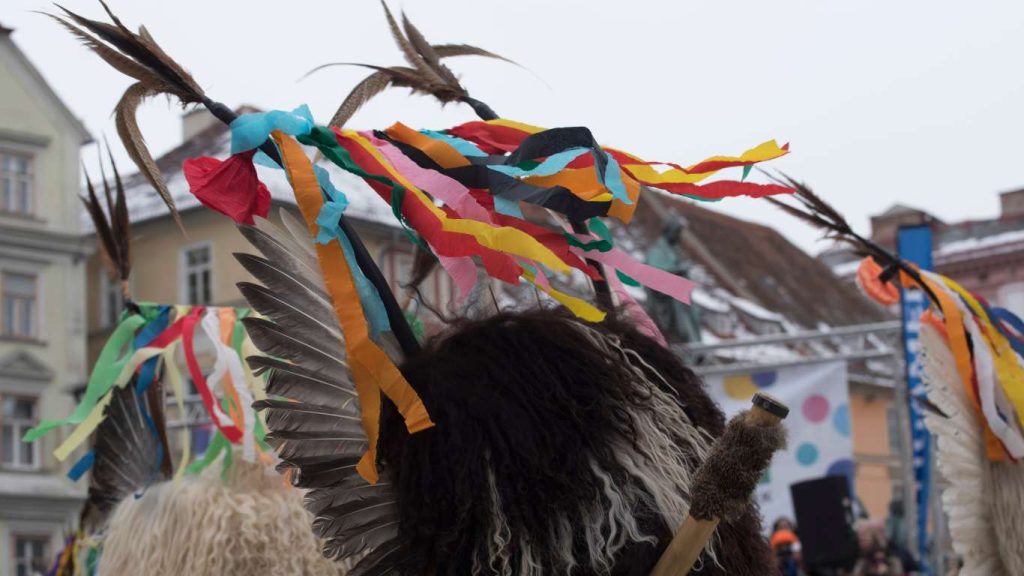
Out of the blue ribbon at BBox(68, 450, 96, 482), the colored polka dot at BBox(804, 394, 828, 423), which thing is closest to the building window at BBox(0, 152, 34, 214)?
the colored polka dot at BBox(804, 394, 828, 423)

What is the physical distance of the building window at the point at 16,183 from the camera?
83.7ft

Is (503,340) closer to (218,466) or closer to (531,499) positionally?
(531,499)

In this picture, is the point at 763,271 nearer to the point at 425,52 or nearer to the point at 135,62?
the point at 425,52

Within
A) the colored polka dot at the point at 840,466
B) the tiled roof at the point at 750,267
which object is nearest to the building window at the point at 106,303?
the tiled roof at the point at 750,267

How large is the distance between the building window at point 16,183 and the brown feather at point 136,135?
24.0 m

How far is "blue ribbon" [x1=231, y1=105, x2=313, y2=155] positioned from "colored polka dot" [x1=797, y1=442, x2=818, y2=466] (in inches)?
414

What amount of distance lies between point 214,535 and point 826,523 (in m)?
5.68

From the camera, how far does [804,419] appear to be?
12.8m

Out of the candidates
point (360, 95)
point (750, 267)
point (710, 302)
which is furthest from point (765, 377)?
point (750, 267)

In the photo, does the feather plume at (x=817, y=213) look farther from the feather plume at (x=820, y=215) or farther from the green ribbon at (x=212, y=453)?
the green ribbon at (x=212, y=453)

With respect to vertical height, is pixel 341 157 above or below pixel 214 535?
above

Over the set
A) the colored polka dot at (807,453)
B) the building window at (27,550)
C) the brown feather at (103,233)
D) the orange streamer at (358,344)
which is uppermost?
the brown feather at (103,233)

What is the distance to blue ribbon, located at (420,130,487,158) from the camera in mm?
2734

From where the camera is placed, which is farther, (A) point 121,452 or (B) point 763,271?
(B) point 763,271
